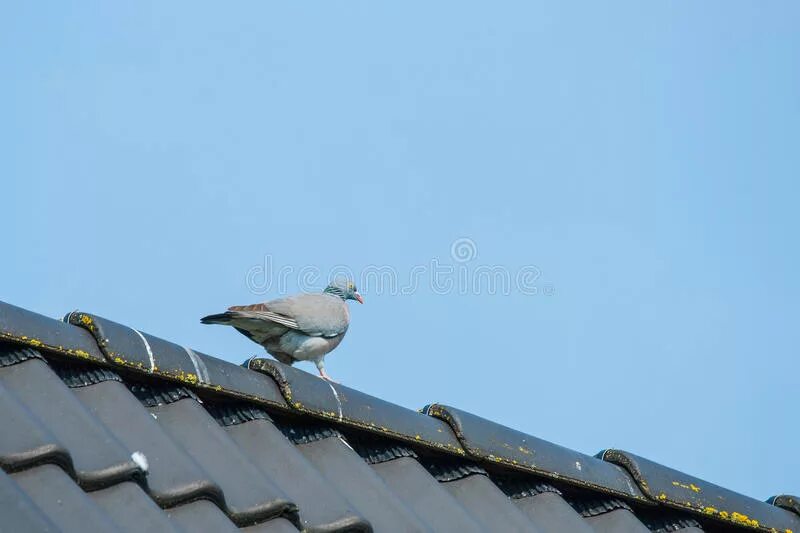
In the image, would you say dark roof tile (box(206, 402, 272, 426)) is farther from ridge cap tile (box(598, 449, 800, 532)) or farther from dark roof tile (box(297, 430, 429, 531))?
ridge cap tile (box(598, 449, 800, 532))

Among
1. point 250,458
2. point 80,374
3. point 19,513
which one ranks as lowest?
point 19,513

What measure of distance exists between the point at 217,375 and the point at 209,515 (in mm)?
756

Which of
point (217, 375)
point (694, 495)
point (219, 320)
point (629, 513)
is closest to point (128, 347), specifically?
point (217, 375)

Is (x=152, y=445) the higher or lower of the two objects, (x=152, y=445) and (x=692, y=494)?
the lower

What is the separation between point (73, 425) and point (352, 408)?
1.18 m

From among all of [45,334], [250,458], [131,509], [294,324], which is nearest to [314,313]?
[294,324]

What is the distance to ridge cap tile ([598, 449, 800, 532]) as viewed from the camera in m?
4.83

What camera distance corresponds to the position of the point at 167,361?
365cm

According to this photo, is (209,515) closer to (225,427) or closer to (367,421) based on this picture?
(225,427)

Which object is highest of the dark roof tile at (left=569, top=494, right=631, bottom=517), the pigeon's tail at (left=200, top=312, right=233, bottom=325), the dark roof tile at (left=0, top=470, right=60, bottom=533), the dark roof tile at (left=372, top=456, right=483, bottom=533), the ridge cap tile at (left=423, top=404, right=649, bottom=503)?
the pigeon's tail at (left=200, top=312, right=233, bottom=325)

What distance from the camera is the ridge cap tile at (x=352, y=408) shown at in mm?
3955

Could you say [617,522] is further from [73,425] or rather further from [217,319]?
[217,319]

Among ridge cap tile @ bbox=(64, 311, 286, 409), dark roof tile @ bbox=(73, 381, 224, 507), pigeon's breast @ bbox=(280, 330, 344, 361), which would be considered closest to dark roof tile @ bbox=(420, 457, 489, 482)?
ridge cap tile @ bbox=(64, 311, 286, 409)

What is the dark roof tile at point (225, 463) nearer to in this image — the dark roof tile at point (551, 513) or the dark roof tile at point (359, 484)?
the dark roof tile at point (359, 484)
